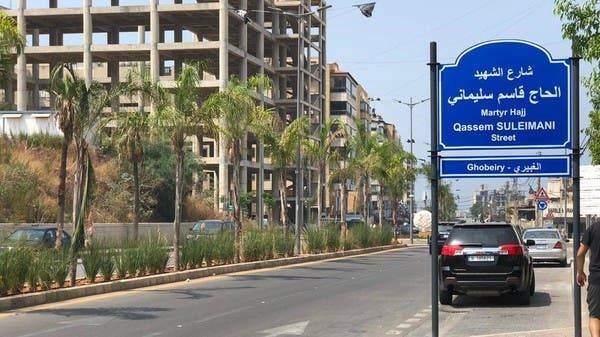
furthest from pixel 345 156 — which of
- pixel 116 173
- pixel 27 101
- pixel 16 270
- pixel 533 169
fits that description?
pixel 27 101

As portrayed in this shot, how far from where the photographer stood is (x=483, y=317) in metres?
14.6

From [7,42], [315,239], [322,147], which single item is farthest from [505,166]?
[322,147]

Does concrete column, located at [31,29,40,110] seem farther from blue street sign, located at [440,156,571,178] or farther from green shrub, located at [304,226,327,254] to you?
blue street sign, located at [440,156,571,178]

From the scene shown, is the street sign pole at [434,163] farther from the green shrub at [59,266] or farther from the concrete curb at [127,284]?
the green shrub at [59,266]

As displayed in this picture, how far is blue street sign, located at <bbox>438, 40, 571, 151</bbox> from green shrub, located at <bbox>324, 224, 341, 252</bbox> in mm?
26500

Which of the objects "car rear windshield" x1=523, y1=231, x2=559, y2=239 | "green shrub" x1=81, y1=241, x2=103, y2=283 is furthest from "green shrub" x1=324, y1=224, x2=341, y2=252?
"green shrub" x1=81, y1=241, x2=103, y2=283

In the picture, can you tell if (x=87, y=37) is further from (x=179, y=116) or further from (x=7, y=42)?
(x=7, y=42)

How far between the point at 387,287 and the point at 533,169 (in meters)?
12.1

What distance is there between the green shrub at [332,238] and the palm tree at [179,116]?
12.9m

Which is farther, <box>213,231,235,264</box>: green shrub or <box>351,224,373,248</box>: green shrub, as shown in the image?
<box>351,224,373,248</box>: green shrub

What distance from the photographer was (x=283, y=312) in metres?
15.1

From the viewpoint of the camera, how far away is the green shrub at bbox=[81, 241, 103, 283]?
18.8 m

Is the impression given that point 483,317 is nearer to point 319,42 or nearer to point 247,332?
point 247,332

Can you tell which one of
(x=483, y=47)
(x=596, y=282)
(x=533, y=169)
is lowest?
(x=596, y=282)
